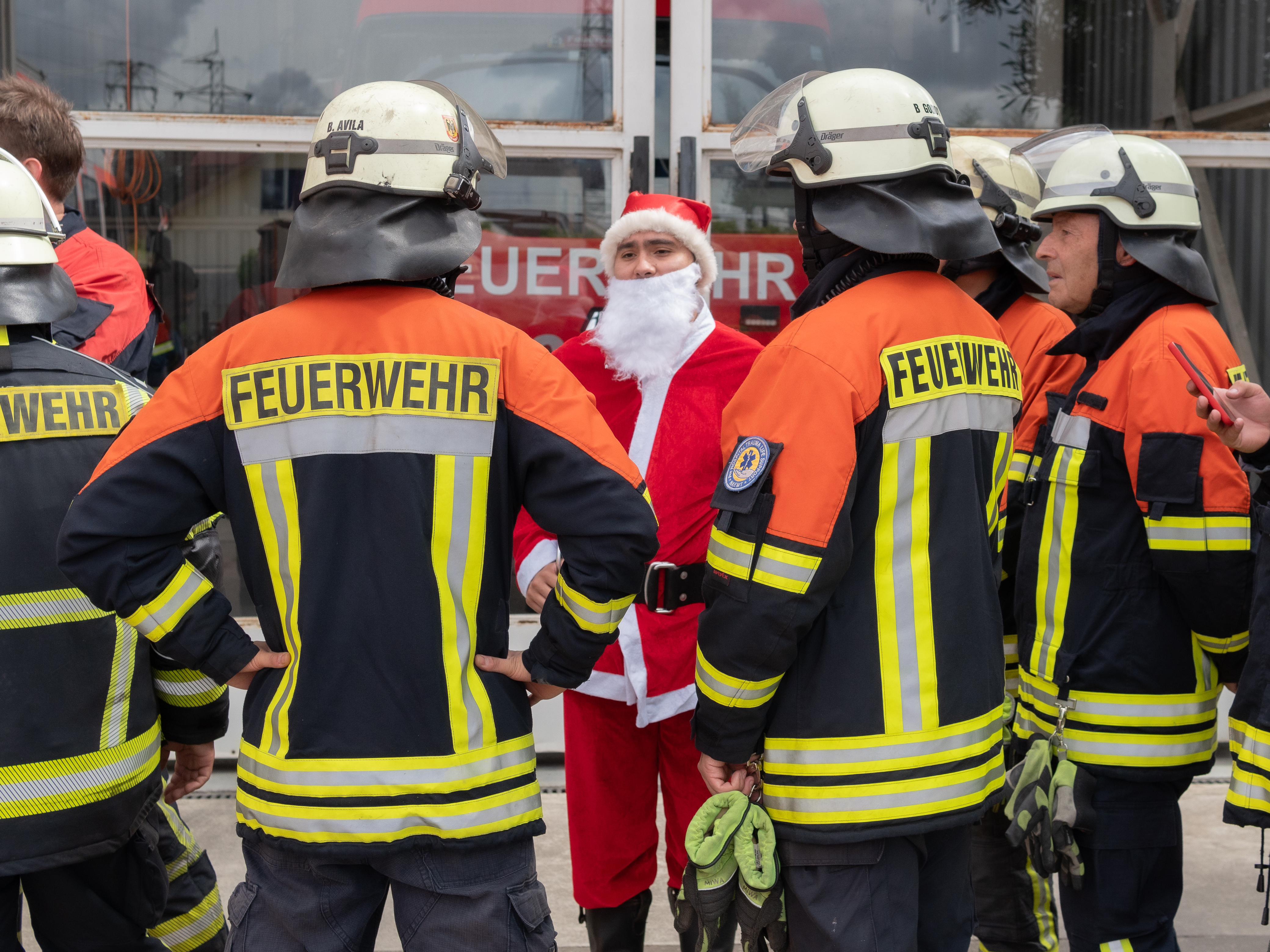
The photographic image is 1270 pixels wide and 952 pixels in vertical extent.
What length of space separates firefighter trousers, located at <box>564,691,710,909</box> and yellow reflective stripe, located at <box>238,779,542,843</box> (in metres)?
1.05

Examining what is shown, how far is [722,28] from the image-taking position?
4902 mm

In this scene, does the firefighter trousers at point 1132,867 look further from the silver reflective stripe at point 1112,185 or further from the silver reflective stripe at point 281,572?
the silver reflective stripe at point 281,572

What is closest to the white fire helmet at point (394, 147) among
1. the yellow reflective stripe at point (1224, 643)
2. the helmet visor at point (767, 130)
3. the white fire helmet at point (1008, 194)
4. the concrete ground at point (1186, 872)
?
the helmet visor at point (767, 130)

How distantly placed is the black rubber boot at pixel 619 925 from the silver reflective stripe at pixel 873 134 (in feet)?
6.55

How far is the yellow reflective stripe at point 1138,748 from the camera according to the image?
2773 mm

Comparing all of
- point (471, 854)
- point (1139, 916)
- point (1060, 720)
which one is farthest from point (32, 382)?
point (1139, 916)

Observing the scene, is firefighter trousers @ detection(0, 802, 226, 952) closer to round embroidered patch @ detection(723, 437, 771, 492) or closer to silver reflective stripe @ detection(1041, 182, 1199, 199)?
round embroidered patch @ detection(723, 437, 771, 492)

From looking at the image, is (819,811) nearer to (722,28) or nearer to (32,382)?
(32,382)

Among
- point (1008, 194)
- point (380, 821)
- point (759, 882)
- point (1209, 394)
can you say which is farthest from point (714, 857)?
point (1008, 194)

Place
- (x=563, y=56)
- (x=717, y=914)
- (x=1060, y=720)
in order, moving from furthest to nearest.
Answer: (x=563, y=56) → (x=1060, y=720) → (x=717, y=914)

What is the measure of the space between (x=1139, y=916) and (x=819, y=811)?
43.4 inches

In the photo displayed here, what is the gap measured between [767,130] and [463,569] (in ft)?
3.78

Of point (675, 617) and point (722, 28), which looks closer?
point (675, 617)

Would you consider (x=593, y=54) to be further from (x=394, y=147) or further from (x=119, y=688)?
(x=119, y=688)
